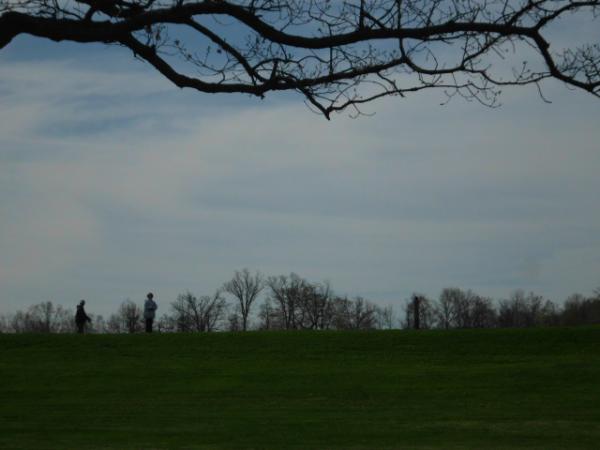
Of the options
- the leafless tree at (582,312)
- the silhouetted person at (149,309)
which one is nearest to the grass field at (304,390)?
the silhouetted person at (149,309)

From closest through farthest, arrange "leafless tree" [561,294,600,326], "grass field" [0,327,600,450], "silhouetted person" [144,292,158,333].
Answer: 1. "grass field" [0,327,600,450]
2. "silhouetted person" [144,292,158,333]
3. "leafless tree" [561,294,600,326]

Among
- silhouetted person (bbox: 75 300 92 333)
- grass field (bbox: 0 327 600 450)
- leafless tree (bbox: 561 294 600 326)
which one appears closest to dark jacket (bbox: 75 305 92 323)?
silhouetted person (bbox: 75 300 92 333)

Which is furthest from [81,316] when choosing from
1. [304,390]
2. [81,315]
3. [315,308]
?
[315,308]

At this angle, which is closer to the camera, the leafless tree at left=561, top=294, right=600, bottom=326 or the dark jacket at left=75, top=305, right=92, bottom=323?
the dark jacket at left=75, top=305, right=92, bottom=323

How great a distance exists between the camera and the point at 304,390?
2656 centimetres

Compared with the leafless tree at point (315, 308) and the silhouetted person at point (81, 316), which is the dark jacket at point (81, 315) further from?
the leafless tree at point (315, 308)

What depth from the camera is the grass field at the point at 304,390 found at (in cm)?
1672

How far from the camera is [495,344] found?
119 feet

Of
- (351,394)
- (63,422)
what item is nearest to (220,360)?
(351,394)

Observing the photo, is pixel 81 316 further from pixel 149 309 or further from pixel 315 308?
pixel 315 308

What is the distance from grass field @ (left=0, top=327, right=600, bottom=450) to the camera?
16.7 m

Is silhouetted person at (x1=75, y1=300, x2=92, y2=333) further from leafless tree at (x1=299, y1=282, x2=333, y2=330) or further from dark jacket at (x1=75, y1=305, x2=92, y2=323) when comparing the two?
leafless tree at (x1=299, y1=282, x2=333, y2=330)

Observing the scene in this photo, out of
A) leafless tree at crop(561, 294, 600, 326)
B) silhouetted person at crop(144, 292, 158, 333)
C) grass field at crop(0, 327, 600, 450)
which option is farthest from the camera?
leafless tree at crop(561, 294, 600, 326)

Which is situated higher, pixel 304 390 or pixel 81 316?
pixel 81 316
